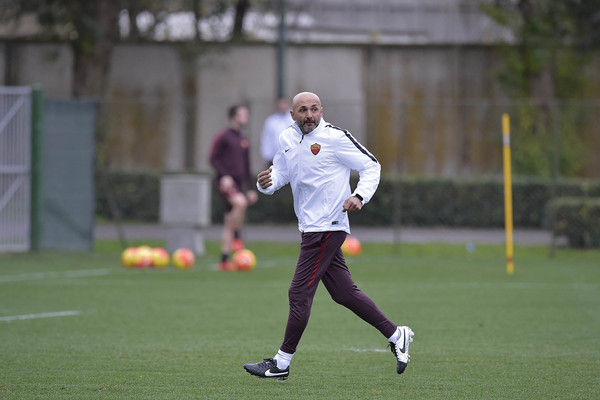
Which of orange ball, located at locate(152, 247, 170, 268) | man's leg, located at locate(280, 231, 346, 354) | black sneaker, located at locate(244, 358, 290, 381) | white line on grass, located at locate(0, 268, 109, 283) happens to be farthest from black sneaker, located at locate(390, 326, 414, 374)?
orange ball, located at locate(152, 247, 170, 268)

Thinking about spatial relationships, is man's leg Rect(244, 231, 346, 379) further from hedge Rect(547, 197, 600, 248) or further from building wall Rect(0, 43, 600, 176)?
building wall Rect(0, 43, 600, 176)

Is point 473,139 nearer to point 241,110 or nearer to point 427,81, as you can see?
point 427,81

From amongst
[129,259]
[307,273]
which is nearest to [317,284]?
[307,273]

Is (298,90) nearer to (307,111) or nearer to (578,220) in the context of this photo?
(578,220)

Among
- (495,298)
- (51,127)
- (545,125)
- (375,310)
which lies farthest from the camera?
(545,125)

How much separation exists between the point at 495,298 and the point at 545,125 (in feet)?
43.0

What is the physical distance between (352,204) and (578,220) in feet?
39.0

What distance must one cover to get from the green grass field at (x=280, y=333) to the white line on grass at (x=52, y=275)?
27 mm

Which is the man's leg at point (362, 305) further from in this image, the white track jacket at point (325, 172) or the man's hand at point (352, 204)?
the man's hand at point (352, 204)

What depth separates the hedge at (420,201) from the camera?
2041 cm

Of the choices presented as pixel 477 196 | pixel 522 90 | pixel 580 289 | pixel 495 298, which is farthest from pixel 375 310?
pixel 522 90

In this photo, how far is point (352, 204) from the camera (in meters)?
6.69

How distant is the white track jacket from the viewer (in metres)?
6.96

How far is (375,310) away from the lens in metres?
7.03
